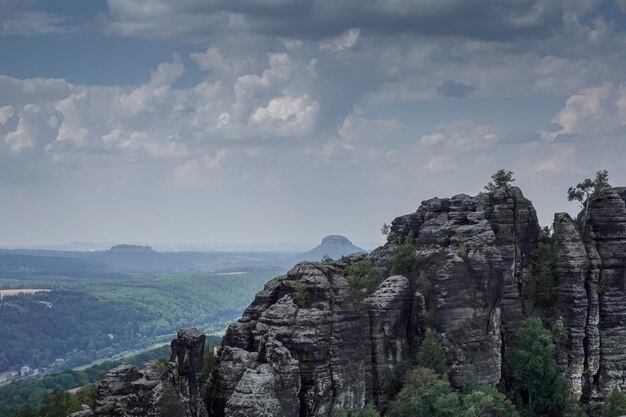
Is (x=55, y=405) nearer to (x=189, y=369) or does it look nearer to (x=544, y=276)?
(x=189, y=369)

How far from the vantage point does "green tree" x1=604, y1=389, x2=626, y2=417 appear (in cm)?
6066

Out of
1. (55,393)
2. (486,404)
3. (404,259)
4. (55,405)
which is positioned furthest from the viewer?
(55,393)

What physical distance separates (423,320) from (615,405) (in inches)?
690

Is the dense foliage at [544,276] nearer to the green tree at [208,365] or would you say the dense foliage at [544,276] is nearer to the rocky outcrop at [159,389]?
the green tree at [208,365]

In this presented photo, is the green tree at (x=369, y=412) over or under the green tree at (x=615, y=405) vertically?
over

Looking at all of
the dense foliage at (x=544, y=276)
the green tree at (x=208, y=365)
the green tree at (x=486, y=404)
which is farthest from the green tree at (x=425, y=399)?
the dense foliage at (x=544, y=276)

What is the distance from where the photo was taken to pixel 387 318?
186 feet

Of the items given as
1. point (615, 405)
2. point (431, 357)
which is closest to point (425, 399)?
point (431, 357)

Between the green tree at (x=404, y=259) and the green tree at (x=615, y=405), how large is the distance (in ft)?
62.8

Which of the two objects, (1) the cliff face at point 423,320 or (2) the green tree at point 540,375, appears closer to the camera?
(1) the cliff face at point 423,320

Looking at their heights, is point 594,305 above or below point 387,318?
above

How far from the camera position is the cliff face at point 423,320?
156 ft

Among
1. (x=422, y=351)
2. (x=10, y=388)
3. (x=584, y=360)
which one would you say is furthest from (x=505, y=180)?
(x=10, y=388)

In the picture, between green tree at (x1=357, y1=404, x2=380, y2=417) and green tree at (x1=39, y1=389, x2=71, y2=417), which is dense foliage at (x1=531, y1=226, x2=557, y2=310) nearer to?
green tree at (x1=357, y1=404, x2=380, y2=417)
